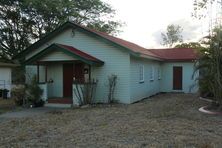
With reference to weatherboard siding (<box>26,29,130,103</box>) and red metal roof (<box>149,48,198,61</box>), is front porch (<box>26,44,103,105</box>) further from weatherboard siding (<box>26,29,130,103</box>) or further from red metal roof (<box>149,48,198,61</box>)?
red metal roof (<box>149,48,198,61</box>)

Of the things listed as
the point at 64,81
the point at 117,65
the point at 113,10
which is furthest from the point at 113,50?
the point at 113,10

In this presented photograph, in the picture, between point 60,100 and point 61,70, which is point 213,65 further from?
point 61,70

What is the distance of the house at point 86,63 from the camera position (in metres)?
16.5

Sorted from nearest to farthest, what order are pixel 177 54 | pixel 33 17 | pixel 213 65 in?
pixel 213 65 < pixel 177 54 < pixel 33 17

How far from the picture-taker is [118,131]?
28.3 ft

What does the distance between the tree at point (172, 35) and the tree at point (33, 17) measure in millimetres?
28169

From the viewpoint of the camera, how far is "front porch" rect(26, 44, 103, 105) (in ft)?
52.7

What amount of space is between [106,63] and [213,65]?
6.06 m

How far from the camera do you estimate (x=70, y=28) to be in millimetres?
18047

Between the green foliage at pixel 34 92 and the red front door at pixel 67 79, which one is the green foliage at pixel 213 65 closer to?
the red front door at pixel 67 79

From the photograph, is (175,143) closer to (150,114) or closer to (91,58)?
(150,114)

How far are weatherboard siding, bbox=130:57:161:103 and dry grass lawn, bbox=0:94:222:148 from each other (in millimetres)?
5412

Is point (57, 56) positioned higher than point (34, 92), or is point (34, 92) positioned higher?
point (57, 56)

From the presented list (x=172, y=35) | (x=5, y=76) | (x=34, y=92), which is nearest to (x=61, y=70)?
(x=34, y=92)
